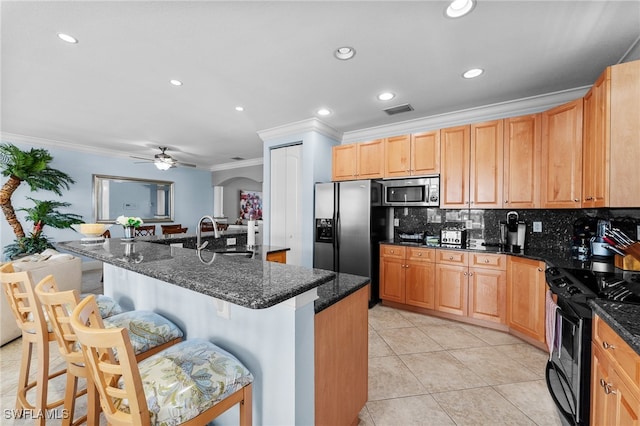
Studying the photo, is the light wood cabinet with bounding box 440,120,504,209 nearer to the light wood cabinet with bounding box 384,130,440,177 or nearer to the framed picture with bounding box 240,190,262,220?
the light wood cabinet with bounding box 384,130,440,177

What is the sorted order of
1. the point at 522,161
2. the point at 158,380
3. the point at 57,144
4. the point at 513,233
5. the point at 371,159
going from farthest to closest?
the point at 57,144
the point at 371,159
the point at 513,233
the point at 522,161
the point at 158,380

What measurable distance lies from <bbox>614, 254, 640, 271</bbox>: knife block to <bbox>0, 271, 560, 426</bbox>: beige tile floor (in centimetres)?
100

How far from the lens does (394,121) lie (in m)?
3.88

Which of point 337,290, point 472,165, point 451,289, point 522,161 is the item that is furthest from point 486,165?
point 337,290

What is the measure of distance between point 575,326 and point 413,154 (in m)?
2.53

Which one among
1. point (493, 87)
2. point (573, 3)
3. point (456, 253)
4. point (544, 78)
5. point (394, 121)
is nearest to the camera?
point (573, 3)

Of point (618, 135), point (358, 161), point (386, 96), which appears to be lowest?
point (618, 135)

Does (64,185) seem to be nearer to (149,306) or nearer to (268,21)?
(149,306)

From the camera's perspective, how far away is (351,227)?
12.0 ft

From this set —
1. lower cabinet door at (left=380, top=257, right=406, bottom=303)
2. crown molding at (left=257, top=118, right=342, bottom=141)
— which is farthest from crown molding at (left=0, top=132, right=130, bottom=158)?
lower cabinet door at (left=380, top=257, right=406, bottom=303)

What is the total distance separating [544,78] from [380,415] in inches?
129

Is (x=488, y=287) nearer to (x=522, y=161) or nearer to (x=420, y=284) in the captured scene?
(x=420, y=284)

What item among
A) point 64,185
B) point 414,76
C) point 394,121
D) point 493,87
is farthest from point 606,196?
point 64,185

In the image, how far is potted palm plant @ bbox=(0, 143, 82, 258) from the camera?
172 inches
